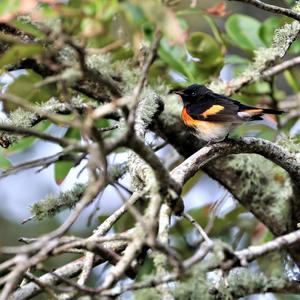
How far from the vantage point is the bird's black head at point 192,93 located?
13.7 ft

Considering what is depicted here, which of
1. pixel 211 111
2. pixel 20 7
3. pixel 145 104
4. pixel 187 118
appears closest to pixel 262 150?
pixel 145 104

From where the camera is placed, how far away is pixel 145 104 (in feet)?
11.2

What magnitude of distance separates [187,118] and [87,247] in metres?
1.99

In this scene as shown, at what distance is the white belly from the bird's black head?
26cm

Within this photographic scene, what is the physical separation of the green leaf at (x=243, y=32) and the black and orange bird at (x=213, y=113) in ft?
1.25

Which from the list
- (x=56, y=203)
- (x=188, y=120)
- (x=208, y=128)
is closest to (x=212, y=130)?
(x=208, y=128)

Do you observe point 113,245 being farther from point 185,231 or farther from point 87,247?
point 185,231

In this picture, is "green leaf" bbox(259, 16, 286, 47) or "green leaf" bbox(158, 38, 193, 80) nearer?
"green leaf" bbox(158, 38, 193, 80)

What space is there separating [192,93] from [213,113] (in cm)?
19

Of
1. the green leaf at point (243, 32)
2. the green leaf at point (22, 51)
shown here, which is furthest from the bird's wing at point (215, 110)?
the green leaf at point (22, 51)

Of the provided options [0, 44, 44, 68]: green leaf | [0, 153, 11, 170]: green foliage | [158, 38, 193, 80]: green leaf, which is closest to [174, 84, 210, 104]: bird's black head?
[158, 38, 193, 80]: green leaf

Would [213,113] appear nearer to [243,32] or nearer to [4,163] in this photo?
[243,32]

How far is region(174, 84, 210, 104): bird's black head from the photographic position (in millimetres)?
4168

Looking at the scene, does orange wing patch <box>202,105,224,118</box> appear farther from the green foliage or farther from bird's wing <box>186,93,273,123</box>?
the green foliage
